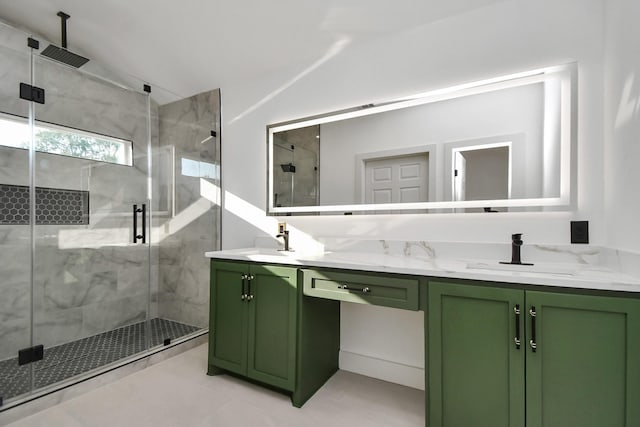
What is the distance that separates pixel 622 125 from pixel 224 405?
253 centimetres

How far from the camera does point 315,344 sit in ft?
6.48

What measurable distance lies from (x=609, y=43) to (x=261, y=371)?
2.63m

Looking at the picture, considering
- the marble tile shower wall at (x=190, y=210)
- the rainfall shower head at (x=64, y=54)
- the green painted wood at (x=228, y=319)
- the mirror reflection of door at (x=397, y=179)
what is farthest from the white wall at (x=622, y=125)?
the rainfall shower head at (x=64, y=54)

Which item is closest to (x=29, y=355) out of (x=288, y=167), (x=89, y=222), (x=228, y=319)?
(x=89, y=222)

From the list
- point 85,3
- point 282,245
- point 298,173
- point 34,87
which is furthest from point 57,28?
point 282,245

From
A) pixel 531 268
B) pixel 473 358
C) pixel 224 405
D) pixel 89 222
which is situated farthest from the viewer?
pixel 89 222

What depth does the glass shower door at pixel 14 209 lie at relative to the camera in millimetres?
1962

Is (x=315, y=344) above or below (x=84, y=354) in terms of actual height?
above

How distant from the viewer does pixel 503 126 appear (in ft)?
5.91

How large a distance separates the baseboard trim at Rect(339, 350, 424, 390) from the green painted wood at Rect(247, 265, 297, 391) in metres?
0.57

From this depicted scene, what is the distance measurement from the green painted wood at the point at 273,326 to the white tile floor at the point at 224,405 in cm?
16

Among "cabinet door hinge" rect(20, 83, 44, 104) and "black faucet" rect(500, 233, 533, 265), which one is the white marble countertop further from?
"cabinet door hinge" rect(20, 83, 44, 104)

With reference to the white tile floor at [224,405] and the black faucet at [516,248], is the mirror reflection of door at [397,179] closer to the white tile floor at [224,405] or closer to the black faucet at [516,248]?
the black faucet at [516,248]

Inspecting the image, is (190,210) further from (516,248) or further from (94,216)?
(516,248)
